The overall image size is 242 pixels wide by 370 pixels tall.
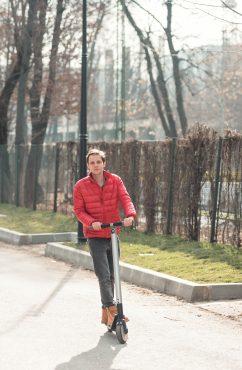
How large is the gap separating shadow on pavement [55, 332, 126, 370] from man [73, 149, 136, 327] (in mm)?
323

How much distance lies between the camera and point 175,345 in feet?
24.3

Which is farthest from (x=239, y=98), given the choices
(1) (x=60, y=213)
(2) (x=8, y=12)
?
(1) (x=60, y=213)

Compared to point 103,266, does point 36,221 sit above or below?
below

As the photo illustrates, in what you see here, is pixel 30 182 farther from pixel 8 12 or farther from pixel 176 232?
pixel 176 232

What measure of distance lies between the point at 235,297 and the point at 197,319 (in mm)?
1489

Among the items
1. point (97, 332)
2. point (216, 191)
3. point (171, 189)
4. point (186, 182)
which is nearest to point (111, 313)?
point (97, 332)

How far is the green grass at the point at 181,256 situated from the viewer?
444 inches

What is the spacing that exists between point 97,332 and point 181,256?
542 cm

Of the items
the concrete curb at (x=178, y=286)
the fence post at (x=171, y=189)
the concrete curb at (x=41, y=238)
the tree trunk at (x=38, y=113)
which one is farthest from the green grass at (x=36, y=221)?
the concrete curb at (x=178, y=286)

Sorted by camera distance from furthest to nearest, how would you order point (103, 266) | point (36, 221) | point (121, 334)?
point (36, 221)
point (103, 266)
point (121, 334)

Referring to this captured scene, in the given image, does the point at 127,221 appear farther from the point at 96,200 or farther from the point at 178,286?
the point at 178,286

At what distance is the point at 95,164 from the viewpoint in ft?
25.5

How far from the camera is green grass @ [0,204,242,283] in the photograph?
444 inches

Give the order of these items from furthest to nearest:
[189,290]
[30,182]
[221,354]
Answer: [30,182], [189,290], [221,354]
